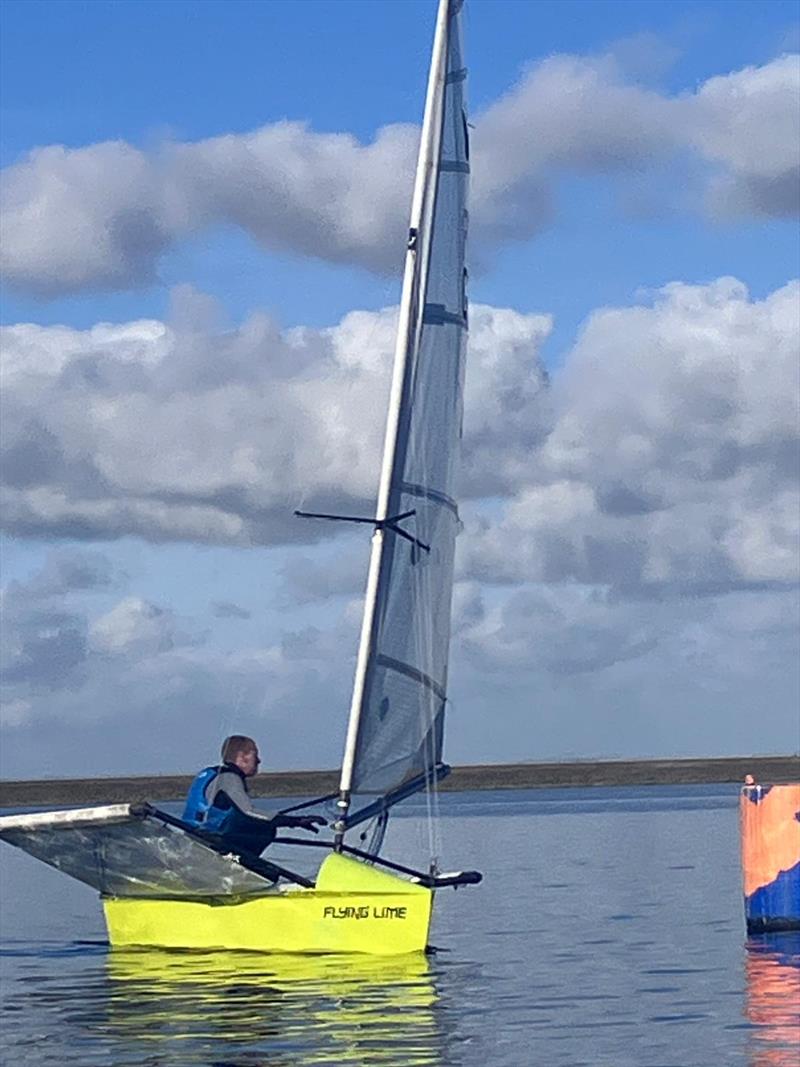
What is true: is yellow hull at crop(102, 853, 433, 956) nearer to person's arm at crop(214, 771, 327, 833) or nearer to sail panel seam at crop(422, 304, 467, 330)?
person's arm at crop(214, 771, 327, 833)

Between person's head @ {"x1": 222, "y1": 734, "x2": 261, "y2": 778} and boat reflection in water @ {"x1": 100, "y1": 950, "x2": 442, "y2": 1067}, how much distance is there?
2369 millimetres

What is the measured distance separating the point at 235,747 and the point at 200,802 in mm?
808

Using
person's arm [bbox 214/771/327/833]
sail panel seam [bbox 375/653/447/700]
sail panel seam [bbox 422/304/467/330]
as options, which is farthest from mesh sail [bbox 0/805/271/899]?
sail panel seam [bbox 422/304/467/330]

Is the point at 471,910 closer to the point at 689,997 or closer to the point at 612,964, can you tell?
the point at 612,964

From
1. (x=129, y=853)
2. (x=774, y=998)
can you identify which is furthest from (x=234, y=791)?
(x=774, y=998)

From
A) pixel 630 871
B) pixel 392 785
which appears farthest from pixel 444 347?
pixel 630 871

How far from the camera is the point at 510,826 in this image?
84875 millimetres

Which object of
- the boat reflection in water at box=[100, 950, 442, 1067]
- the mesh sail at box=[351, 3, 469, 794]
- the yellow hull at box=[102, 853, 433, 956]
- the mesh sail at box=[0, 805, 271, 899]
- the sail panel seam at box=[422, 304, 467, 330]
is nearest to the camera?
the boat reflection in water at box=[100, 950, 442, 1067]

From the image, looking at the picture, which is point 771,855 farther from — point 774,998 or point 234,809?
point 234,809

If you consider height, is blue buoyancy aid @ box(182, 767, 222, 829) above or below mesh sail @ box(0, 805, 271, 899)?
above

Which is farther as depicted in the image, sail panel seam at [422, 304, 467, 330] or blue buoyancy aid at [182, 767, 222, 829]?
sail panel seam at [422, 304, 467, 330]

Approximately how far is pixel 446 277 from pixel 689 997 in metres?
11.1

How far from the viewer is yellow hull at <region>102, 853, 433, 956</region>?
27.2 metres

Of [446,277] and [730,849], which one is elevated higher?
[446,277]
